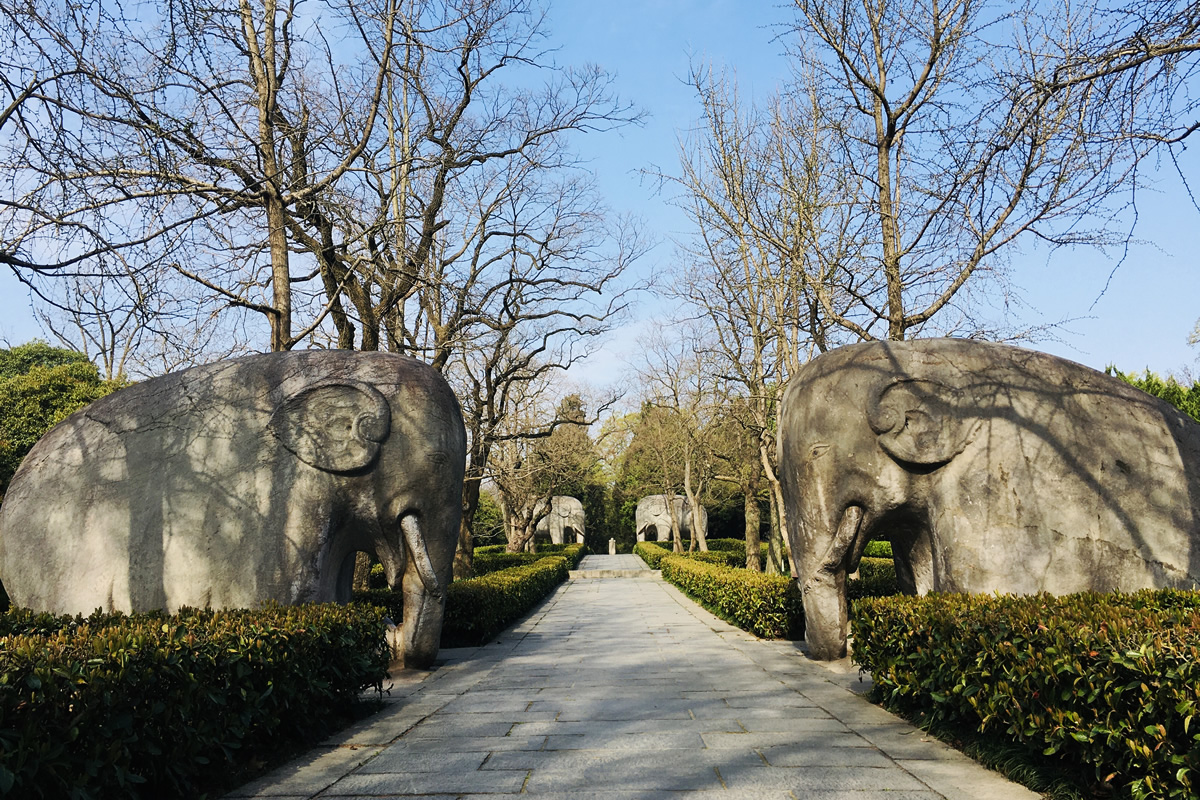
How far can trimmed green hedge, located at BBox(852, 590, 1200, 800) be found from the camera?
309 cm

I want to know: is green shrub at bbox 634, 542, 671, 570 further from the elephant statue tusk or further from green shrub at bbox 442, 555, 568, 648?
the elephant statue tusk

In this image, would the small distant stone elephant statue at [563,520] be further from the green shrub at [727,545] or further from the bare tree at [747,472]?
→ the bare tree at [747,472]

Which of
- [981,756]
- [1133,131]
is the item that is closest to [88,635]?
[981,756]

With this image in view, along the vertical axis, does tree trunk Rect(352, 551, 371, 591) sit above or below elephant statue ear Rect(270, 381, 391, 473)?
below

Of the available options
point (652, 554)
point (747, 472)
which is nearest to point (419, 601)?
point (747, 472)

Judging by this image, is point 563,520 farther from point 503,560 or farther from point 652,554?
point 503,560

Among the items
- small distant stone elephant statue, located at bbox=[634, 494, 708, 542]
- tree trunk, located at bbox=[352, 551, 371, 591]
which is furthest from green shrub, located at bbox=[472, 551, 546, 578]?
small distant stone elephant statue, located at bbox=[634, 494, 708, 542]

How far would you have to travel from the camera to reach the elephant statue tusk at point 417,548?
693 centimetres

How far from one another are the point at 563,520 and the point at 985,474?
35.3 meters

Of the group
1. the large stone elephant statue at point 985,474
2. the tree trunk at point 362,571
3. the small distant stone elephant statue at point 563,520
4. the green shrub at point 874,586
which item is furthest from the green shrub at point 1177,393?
the small distant stone elephant statue at point 563,520

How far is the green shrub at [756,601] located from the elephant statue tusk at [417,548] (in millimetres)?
4774

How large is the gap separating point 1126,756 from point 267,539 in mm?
5832

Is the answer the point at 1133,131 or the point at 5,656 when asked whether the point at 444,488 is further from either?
the point at 1133,131

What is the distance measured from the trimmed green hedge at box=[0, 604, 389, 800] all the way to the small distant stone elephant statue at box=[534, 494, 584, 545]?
34.7 meters
